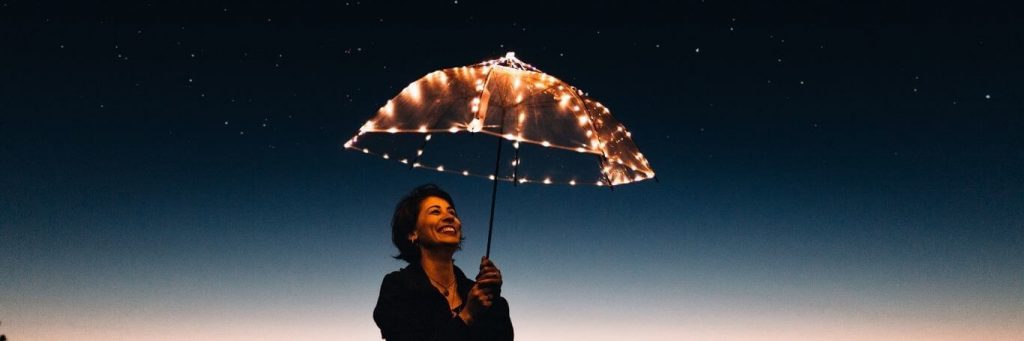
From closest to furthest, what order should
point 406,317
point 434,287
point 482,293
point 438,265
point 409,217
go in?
point 482,293
point 406,317
point 434,287
point 438,265
point 409,217

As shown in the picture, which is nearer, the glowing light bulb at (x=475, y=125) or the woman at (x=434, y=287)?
the woman at (x=434, y=287)

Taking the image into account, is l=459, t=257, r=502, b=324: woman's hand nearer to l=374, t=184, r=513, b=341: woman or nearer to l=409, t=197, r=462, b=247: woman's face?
l=374, t=184, r=513, b=341: woman

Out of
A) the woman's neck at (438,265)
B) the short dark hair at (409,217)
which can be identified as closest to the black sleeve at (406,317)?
the woman's neck at (438,265)

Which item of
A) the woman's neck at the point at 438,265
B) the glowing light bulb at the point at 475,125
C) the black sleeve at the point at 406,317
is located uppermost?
the glowing light bulb at the point at 475,125

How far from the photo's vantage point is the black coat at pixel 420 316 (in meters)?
2.89

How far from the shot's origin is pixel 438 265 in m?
3.28

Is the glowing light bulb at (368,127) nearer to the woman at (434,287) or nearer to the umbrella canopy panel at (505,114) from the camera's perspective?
the umbrella canopy panel at (505,114)

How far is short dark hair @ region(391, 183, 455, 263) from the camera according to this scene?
3463 mm

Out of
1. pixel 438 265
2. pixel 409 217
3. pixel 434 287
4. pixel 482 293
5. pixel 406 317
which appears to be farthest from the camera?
pixel 409 217

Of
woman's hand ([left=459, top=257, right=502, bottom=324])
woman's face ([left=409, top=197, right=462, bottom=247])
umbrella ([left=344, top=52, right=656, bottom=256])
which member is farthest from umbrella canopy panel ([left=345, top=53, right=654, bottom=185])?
woman's hand ([left=459, top=257, right=502, bottom=324])

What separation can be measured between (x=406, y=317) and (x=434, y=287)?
198mm

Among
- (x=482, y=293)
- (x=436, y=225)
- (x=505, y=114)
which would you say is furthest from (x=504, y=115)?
(x=482, y=293)

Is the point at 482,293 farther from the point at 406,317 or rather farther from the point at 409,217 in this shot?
the point at 409,217

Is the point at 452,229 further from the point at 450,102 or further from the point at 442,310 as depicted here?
the point at 450,102
